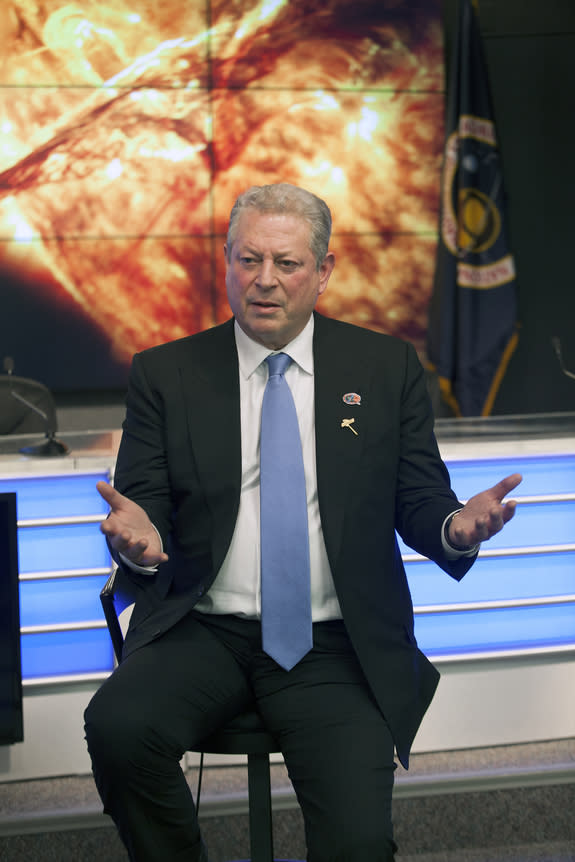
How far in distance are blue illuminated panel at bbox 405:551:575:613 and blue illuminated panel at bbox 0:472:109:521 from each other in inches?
32.0

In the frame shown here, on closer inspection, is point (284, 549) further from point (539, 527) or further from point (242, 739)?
point (539, 527)

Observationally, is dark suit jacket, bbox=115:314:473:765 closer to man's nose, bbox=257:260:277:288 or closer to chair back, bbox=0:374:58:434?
man's nose, bbox=257:260:277:288

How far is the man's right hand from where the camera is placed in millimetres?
1447

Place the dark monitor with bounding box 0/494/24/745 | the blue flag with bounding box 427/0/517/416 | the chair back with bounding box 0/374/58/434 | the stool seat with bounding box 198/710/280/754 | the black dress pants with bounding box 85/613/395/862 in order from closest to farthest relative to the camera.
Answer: the black dress pants with bounding box 85/613/395/862
the stool seat with bounding box 198/710/280/754
the dark monitor with bounding box 0/494/24/745
the chair back with bounding box 0/374/58/434
the blue flag with bounding box 427/0/517/416

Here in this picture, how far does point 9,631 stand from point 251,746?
0.68 m

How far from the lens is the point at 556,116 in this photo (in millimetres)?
4527

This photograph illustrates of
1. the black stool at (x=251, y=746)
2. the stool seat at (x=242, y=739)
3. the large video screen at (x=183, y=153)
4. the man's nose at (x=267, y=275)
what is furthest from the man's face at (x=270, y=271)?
the large video screen at (x=183, y=153)

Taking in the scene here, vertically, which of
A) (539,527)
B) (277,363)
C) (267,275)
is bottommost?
(539,527)

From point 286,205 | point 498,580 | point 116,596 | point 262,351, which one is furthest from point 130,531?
point 498,580

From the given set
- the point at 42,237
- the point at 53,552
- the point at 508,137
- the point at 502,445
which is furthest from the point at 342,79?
the point at 53,552

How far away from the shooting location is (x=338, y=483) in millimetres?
1692

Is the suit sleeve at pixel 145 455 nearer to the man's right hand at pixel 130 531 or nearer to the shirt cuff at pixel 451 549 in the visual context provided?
the man's right hand at pixel 130 531

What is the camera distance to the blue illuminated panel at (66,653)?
7.46 feet

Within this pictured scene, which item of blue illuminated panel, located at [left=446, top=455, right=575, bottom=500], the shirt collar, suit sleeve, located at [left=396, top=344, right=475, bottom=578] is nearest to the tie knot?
the shirt collar
